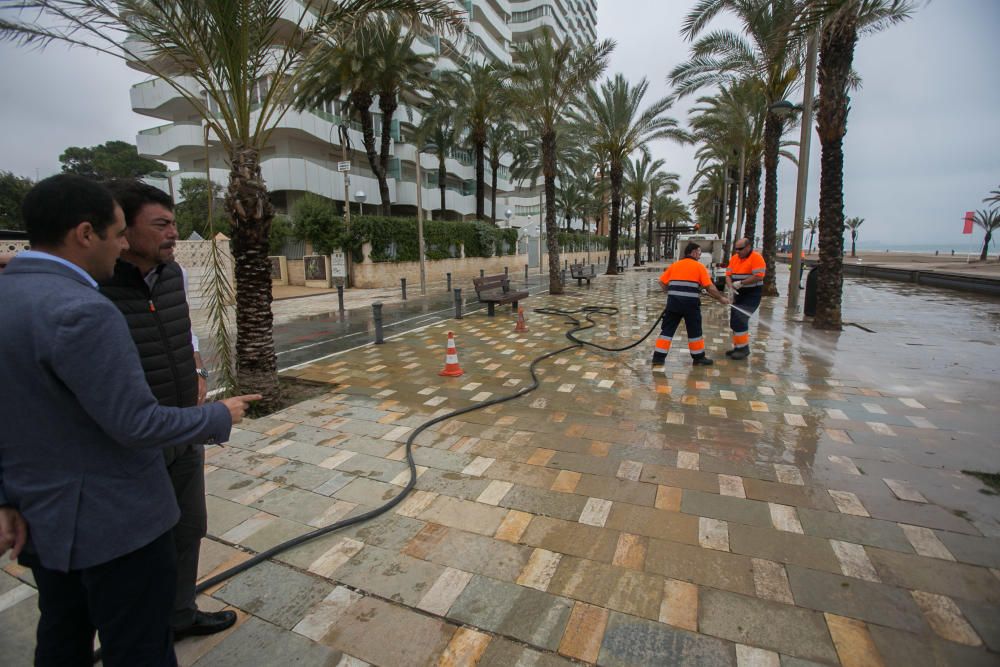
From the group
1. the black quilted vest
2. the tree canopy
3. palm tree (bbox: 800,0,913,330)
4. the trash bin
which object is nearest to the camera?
the black quilted vest

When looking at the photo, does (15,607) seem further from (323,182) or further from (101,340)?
(323,182)

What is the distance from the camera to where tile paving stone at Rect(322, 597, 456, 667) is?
2.12m

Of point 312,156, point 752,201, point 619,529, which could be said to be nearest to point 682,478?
point 619,529

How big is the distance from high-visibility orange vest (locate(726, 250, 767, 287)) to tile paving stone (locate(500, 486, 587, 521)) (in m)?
5.81

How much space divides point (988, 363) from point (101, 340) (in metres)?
9.93

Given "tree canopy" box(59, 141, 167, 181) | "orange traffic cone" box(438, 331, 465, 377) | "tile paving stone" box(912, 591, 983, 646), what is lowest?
"tile paving stone" box(912, 591, 983, 646)

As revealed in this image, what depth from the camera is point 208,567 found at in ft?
9.01

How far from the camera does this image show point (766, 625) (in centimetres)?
224

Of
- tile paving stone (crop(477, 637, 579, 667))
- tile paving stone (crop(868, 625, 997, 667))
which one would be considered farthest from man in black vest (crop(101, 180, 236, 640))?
tile paving stone (crop(868, 625, 997, 667))

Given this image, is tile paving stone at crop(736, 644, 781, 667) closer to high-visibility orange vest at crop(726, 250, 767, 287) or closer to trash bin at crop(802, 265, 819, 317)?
high-visibility orange vest at crop(726, 250, 767, 287)

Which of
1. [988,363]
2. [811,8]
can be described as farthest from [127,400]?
[988,363]

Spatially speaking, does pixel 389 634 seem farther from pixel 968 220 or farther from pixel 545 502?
pixel 968 220

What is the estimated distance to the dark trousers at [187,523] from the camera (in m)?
2.14

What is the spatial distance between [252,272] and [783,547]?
526 centimetres
